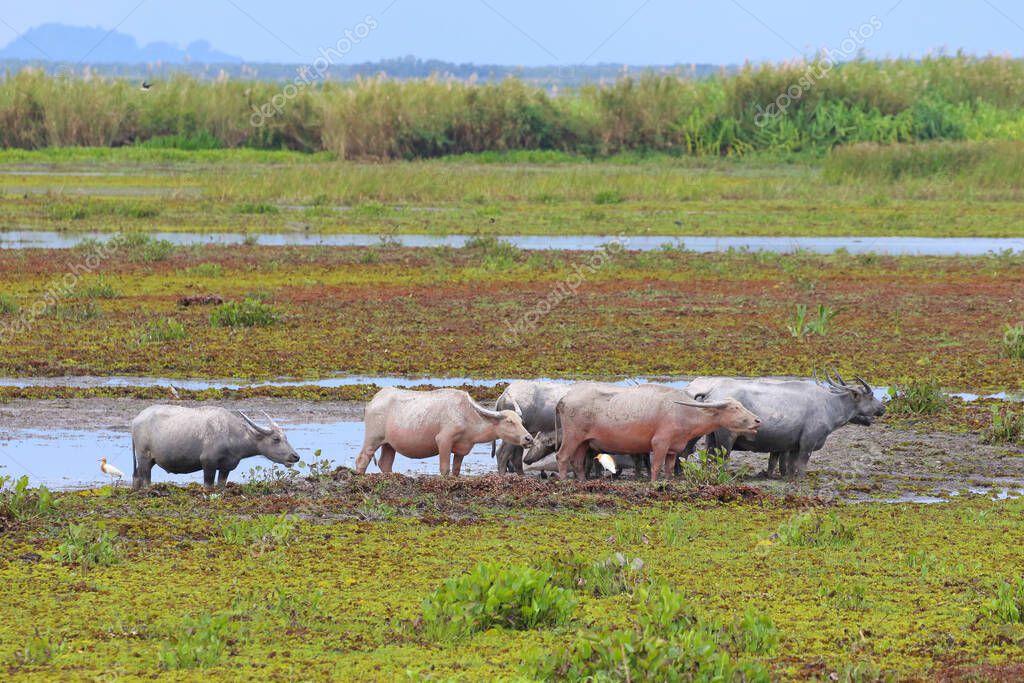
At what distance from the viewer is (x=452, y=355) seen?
57.9ft

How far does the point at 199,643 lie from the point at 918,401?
9.33 m

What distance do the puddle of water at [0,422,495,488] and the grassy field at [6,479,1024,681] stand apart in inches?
54.7

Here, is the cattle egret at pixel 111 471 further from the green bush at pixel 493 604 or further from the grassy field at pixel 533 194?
the grassy field at pixel 533 194

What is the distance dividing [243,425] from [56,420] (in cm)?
338

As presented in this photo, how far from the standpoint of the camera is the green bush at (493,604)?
24.1ft

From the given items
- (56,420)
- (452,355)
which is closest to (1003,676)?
(56,420)

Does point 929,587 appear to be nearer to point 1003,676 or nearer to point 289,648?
point 1003,676

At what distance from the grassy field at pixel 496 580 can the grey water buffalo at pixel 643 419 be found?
0.59 m

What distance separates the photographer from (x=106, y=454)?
42.0 feet

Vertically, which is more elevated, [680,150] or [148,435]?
[680,150]

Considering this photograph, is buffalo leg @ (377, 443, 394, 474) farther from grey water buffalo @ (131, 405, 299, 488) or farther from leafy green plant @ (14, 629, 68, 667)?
leafy green plant @ (14, 629, 68, 667)

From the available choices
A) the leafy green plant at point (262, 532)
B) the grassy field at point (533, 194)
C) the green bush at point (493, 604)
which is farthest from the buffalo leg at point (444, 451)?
the grassy field at point (533, 194)

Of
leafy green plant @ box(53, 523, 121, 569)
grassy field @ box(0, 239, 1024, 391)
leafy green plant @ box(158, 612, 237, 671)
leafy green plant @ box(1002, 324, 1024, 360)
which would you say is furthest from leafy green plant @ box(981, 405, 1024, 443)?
leafy green plant @ box(158, 612, 237, 671)

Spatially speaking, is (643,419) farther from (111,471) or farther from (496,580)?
(496,580)
